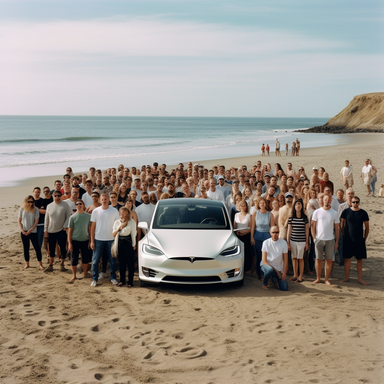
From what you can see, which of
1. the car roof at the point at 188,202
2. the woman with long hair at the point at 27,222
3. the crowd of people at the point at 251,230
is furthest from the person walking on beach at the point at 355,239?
the woman with long hair at the point at 27,222

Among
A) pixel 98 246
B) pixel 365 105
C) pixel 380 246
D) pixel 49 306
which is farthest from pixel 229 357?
pixel 365 105

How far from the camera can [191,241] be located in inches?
324

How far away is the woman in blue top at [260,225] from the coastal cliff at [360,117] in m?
89.4

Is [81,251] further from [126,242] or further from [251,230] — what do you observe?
[251,230]

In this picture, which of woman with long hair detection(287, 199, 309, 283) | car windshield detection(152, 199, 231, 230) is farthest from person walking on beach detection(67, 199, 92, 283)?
woman with long hair detection(287, 199, 309, 283)

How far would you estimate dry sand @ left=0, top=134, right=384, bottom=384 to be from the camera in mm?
5297

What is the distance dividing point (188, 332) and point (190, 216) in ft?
10.3

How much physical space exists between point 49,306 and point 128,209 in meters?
2.22

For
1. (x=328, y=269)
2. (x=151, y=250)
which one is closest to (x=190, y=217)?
(x=151, y=250)

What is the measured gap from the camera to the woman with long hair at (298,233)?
882 cm

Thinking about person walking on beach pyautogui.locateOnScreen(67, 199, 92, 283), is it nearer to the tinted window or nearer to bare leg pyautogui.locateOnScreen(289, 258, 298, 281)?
the tinted window

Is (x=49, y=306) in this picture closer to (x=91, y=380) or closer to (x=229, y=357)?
(x=91, y=380)

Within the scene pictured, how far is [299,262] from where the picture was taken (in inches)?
356

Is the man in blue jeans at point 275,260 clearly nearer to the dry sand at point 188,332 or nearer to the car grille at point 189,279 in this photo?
the dry sand at point 188,332
